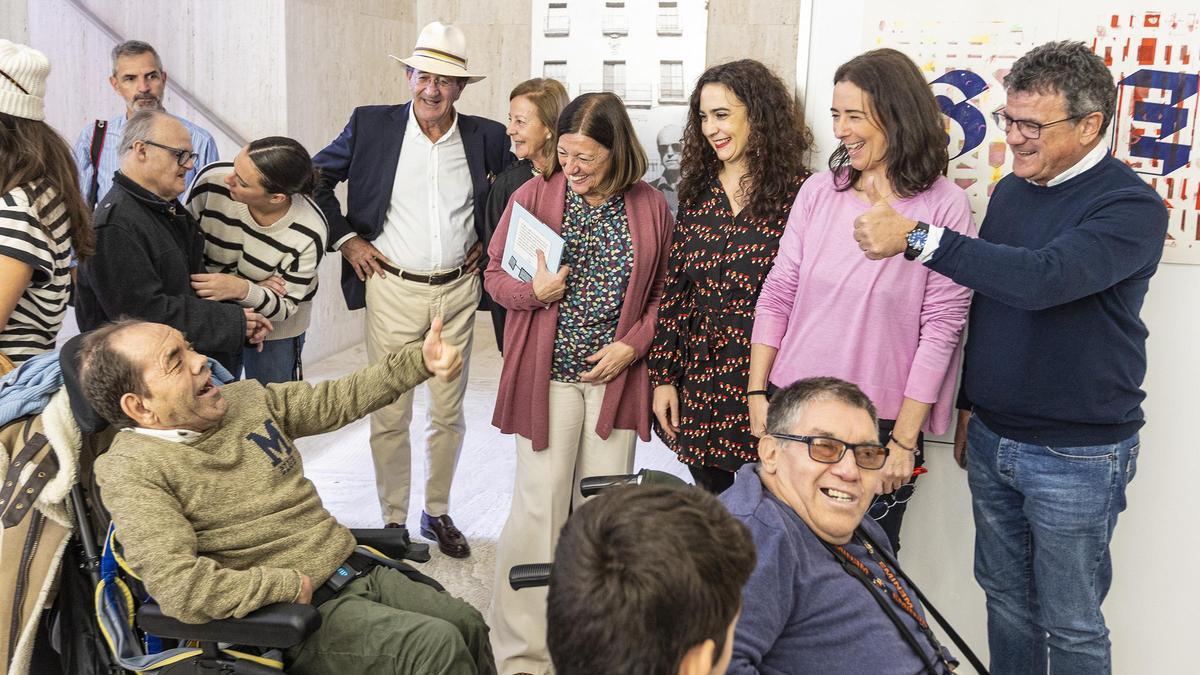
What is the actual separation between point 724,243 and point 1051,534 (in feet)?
3.61

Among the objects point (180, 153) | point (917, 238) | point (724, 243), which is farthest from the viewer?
point (180, 153)

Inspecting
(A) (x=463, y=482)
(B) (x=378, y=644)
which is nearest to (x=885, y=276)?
(B) (x=378, y=644)

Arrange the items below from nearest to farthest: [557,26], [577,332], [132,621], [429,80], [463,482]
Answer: [132,621] < [577,332] < [429,80] < [557,26] < [463,482]

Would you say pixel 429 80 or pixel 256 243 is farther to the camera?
pixel 429 80

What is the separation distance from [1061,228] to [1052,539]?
2.42 ft

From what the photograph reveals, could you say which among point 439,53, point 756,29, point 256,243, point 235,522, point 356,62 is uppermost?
point 756,29

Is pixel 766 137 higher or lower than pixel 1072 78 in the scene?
lower

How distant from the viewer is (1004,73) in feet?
9.59

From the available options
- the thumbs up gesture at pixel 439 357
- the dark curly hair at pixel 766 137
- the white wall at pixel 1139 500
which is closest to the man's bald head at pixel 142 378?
the thumbs up gesture at pixel 439 357

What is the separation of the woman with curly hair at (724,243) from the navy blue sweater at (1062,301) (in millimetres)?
571

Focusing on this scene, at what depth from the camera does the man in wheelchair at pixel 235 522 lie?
2.13 metres

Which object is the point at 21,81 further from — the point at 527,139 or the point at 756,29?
the point at 756,29

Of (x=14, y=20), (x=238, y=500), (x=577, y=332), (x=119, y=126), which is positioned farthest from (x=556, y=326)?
(x=14, y=20)

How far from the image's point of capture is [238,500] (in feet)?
7.73
